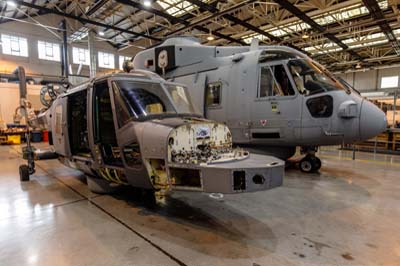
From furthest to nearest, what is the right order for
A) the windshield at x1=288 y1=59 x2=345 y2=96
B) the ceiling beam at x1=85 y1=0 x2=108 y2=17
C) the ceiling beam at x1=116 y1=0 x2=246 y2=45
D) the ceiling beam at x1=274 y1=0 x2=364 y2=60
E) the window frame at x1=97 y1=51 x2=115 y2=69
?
the window frame at x1=97 y1=51 x2=115 y2=69 < the ceiling beam at x1=85 y1=0 x2=108 y2=17 < the ceiling beam at x1=116 y1=0 x2=246 y2=45 < the ceiling beam at x1=274 y1=0 x2=364 y2=60 < the windshield at x1=288 y1=59 x2=345 y2=96

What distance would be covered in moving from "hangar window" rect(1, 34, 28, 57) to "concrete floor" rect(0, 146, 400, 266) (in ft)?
54.9

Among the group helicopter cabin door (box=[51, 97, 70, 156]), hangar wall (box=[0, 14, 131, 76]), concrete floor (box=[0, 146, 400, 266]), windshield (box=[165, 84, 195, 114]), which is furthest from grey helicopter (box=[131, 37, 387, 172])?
hangar wall (box=[0, 14, 131, 76])

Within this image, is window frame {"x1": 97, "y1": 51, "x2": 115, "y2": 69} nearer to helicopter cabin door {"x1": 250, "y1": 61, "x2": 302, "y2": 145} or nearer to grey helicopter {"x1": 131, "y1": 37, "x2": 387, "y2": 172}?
grey helicopter {"x1": 131, "y1": 37, "x2": 387, "y2": 172}

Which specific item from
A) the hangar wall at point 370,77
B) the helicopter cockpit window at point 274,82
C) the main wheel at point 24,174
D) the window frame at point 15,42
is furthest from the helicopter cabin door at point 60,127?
the hangar wall at point 370,77

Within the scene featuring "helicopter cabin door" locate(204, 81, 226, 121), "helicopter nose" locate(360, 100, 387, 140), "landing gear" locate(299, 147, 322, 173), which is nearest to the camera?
"helicopter nose" locate(360, 100, 387, 140)

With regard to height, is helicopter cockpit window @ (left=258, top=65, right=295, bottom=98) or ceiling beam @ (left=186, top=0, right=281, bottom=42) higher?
ceiling beam @ (left=186, top=0, right=281, bottom=42)

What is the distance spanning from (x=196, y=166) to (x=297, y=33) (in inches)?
539

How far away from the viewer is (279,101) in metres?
4.96

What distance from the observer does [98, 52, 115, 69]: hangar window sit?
66.8 feet

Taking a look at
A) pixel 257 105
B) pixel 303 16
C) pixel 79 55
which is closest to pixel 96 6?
pixel 303 16

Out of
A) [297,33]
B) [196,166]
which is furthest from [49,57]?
[196,166]

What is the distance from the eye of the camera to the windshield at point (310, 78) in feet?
15.8

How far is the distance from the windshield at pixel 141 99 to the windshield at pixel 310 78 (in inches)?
115

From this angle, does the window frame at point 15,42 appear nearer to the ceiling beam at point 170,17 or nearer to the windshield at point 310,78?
the ceiling beam at point 170,17
